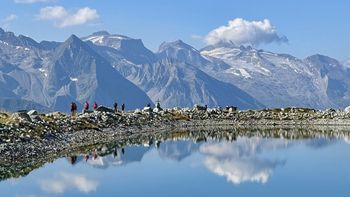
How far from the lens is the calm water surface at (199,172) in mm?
46438

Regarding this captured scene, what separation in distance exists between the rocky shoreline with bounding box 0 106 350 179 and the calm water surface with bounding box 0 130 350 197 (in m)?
3.63

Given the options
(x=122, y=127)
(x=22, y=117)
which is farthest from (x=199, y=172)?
(x=122, y=127)

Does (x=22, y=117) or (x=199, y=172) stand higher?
(x=22, y=117)

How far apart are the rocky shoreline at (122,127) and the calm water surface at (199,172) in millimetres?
3632

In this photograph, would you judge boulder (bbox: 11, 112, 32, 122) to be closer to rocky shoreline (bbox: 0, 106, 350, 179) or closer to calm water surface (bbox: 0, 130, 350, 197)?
rocky shoreline (bbox: 0, 106, 350, 179)

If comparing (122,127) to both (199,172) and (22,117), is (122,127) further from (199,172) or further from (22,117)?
(199,172)

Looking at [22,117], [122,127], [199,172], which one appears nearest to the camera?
[199,172]

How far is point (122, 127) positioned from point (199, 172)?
43534mm

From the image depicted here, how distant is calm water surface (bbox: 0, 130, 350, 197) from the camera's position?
46.4 m

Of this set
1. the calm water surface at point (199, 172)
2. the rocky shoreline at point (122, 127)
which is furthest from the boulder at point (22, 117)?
the calm water surface at point (199, 172)

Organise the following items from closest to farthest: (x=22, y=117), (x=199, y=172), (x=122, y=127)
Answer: (x=199, y=172)
(x=22, y=117)
(x=122, y=127)

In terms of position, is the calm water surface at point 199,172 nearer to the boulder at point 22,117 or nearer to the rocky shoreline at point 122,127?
the rocky shoreline at point 122,127

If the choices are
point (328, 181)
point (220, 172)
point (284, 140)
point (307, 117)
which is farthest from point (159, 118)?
point (328, 181)

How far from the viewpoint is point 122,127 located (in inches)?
3974
